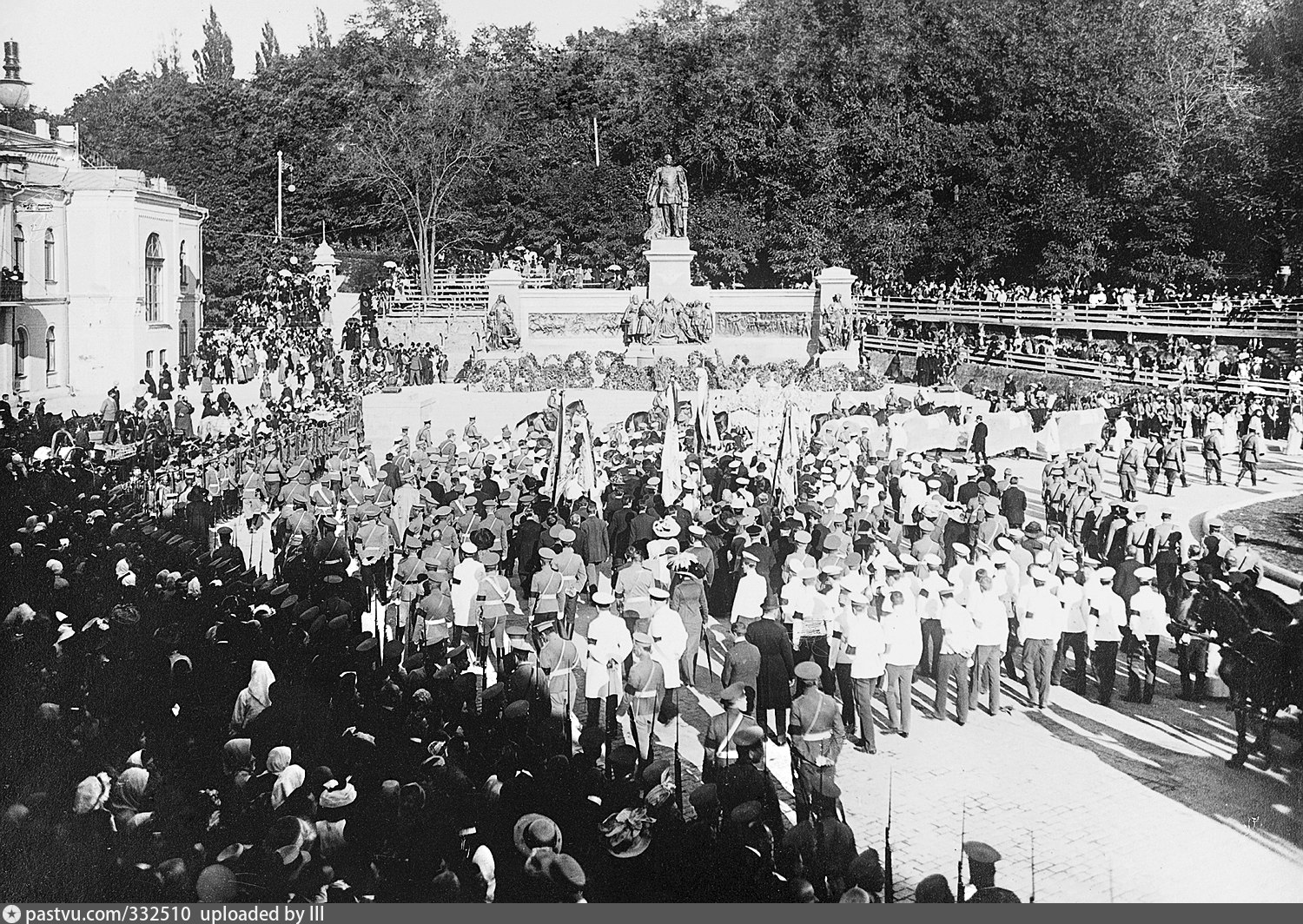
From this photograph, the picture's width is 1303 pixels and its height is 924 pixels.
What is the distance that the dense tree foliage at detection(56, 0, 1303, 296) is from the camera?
41500mm

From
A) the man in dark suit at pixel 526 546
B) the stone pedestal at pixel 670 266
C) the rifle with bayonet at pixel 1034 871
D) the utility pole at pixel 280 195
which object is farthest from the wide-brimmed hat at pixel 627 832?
the utility pole at pixel 280 195

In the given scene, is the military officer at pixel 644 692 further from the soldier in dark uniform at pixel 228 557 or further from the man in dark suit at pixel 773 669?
the soldier in dark uniform at pixel 228 557

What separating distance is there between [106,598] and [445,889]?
4.87 meters

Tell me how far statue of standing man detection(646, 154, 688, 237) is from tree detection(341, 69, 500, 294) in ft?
36.7

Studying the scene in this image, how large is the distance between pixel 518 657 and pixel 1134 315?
34230 millimetres

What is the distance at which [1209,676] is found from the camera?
11.6m

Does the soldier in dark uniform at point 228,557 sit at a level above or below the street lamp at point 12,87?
below

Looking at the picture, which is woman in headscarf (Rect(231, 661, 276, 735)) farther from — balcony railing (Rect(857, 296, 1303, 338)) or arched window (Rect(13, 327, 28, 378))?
balcony railing (Rect(857, 296, 1303, 338))

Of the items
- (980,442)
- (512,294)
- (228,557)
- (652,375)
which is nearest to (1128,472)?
(980,442)

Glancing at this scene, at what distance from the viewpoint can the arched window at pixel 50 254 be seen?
32.4m

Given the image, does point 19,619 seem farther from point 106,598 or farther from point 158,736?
point 158,736

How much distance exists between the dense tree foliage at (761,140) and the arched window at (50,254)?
367 inches

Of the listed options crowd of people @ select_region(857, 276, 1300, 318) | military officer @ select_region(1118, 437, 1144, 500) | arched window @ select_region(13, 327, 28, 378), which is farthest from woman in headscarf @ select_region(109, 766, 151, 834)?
crowd of people @ select_region(857, 276, 1300, 318)

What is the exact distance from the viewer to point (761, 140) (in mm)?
49094
